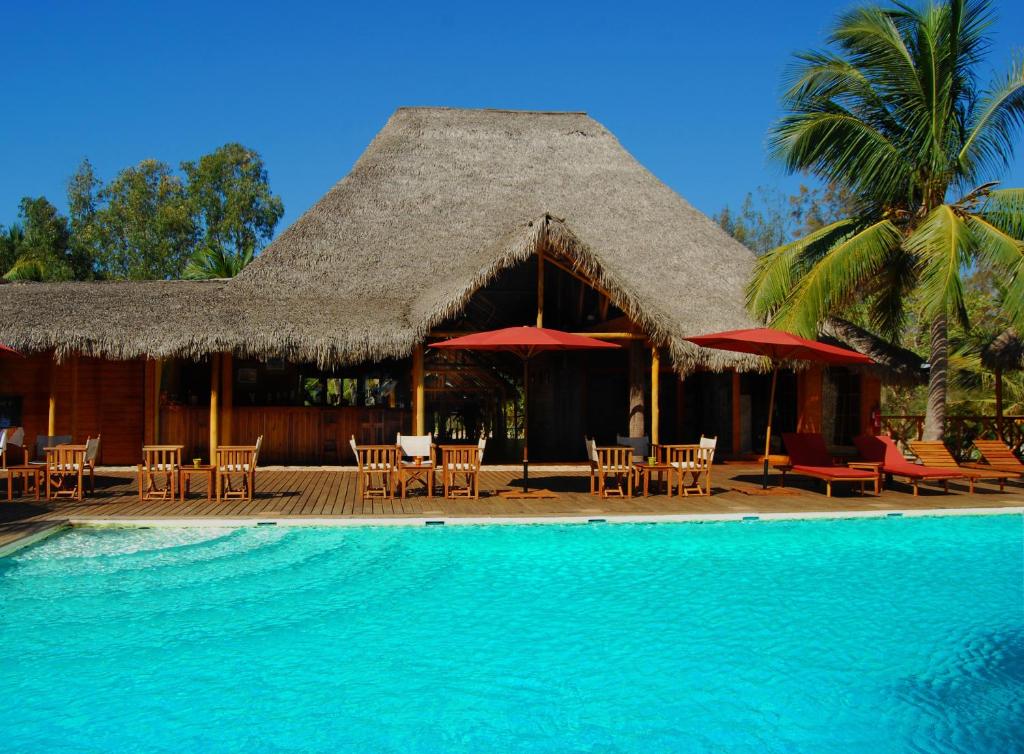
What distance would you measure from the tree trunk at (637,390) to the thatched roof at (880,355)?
12.6 feet

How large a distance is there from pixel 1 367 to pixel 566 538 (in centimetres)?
1117

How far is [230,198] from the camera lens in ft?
114

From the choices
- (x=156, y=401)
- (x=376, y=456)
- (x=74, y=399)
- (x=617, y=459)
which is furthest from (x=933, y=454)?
(x=74, y=399)

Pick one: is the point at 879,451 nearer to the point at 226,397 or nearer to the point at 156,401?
the point at 226,397

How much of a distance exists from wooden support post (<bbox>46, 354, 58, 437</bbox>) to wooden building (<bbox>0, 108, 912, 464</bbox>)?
64mm

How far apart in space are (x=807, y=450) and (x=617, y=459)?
121 inches

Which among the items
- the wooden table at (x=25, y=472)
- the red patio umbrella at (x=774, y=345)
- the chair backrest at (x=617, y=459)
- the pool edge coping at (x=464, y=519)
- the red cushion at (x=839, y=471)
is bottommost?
the pool edge coping at (x=464, y=519)

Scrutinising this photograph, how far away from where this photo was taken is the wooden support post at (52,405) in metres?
13.0

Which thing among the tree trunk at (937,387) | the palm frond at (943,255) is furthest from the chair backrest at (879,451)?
the palm frond at (943,255)

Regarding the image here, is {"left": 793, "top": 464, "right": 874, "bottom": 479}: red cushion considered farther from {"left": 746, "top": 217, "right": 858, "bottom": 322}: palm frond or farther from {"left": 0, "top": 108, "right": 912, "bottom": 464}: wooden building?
{"left": 746, "top": 217, "right": 858, "bottom": 322}: palm frond

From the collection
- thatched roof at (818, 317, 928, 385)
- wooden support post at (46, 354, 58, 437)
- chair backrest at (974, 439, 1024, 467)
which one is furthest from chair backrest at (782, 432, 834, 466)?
wooden support post at (46, 354, 58, 437)

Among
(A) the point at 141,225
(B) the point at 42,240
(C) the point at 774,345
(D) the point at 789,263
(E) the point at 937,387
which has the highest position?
(A) the point at 141,225

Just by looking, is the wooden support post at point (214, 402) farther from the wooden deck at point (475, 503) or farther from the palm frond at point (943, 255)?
the palm frond at point (943, 255)

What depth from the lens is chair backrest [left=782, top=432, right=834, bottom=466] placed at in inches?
455
